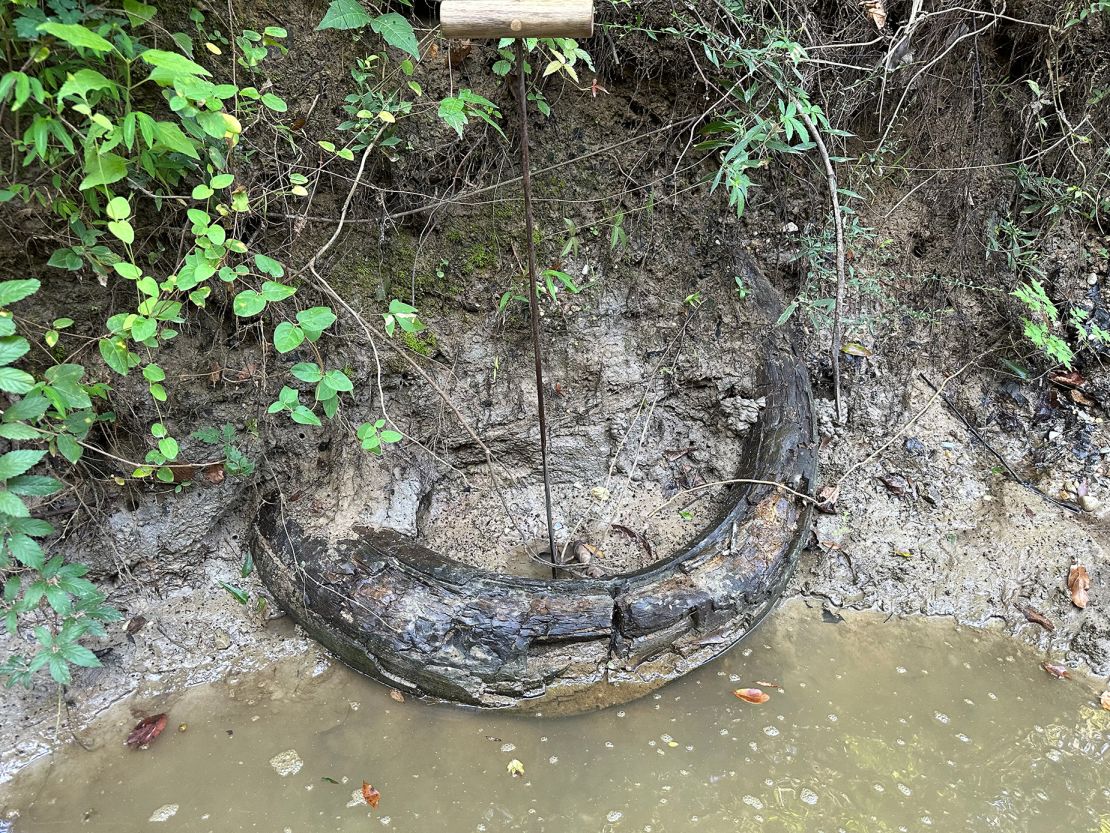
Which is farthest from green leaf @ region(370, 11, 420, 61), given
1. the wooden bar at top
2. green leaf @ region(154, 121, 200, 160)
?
green leaf @ region(154, 121, 200, 160)

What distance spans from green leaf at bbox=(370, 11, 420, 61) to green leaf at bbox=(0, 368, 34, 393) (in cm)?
149

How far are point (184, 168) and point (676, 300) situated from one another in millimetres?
2271

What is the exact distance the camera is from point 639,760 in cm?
233

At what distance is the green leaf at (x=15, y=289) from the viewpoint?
6.00 feet

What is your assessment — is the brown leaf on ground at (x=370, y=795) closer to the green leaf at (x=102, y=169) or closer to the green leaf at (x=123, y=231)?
the green leaf at (x=123, y=231)

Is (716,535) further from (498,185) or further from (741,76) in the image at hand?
(741,76)

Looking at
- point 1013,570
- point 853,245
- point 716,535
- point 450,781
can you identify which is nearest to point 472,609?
point 450,781

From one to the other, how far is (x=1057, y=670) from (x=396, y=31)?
11.8ft

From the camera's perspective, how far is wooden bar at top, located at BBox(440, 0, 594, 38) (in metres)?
1.70

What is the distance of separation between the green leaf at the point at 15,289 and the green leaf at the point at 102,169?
0.32 meters

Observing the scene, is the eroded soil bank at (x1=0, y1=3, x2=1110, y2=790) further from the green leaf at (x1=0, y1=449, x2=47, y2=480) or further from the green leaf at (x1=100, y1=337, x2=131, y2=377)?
the green leaf at (x1=0, y1=449, x2=47, y2=480)

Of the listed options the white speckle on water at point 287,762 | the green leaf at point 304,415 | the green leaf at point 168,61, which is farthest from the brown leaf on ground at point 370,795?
the green leaf at point 168,61

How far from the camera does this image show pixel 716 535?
276cm

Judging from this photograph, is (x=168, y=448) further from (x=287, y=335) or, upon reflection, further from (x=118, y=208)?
(x=118, y=208)
